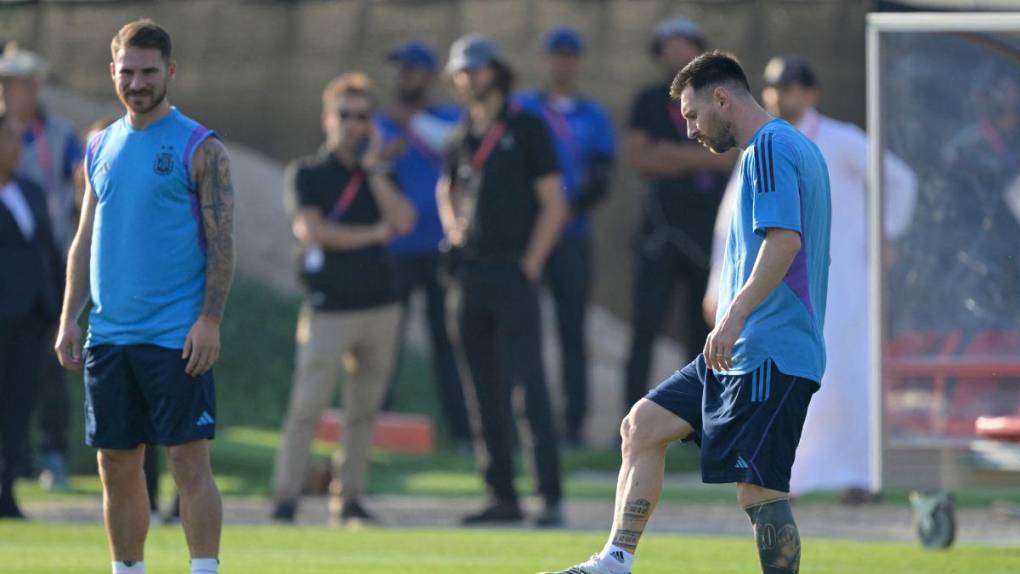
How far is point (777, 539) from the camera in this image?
7.09 m

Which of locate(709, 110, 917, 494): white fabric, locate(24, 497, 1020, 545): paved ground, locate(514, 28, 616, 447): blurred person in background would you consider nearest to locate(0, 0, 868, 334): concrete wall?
locate(514, 28, 616, 447): blurred person in background

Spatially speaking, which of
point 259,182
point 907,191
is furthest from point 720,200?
point 259,182

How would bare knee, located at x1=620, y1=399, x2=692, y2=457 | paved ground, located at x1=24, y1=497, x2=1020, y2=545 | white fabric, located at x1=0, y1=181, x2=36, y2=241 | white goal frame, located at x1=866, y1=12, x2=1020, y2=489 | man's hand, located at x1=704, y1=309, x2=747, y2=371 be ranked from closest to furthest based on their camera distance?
1. man's hand, located at x1=704, y1=309, x2=747, y2=371
2. bare knee, located at x1=620, y1=399, x2=692, y2=457
3. white goal frame, located at x1=866, y1=12, x2=1020, y2=489
4. paved ground, located at x1=24, y1=497, x2=1020, y2=545
5. white fabric, located at x1=0, y1=181, x2=36, y2=241

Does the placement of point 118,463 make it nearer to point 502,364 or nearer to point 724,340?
point 724,340

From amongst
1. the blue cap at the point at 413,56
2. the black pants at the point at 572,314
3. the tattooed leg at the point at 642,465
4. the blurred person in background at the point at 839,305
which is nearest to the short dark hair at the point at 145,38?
the tattooed leg at the point at 642,465

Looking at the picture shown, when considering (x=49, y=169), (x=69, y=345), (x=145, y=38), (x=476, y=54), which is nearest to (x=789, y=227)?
(x=145, y=38)

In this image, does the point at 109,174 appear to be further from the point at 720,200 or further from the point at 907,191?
the point at 720,200

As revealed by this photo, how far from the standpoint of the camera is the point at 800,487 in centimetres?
1246

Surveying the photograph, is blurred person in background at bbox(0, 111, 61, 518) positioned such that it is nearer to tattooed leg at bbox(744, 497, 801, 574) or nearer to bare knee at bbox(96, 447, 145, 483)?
bare knee at bbox(96, 447, 145, 483)

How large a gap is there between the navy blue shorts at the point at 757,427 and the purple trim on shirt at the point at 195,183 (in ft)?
6.63

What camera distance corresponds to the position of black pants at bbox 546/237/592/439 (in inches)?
610

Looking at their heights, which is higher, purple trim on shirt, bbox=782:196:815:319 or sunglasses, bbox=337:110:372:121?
sunglasses, bbox=337:110:372:121

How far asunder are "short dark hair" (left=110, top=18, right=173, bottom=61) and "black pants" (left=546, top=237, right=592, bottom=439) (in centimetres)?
771

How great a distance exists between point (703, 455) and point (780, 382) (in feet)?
1.28
